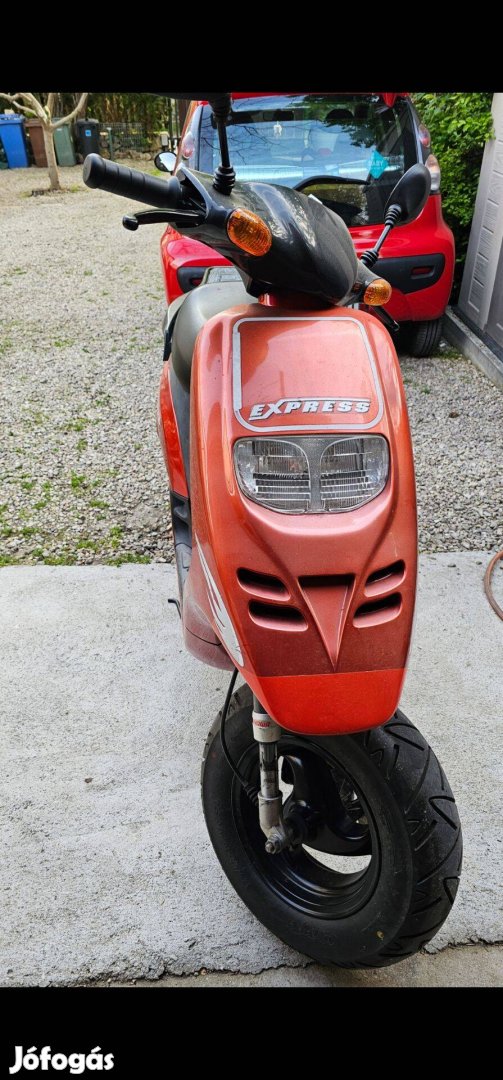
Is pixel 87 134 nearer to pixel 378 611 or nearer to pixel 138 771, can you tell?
pixel 138 771

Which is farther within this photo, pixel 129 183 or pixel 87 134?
pixel 87 134

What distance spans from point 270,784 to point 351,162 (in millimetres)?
4370

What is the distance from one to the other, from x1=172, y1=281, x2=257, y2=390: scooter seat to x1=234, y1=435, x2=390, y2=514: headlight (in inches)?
35.8

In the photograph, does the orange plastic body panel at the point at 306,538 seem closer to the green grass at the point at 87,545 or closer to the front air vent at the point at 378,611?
the front air vent at the point at 378,611

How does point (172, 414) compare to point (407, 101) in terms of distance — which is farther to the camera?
point (407, 101)

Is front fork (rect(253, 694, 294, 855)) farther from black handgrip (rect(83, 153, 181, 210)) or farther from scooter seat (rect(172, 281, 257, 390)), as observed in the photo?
scooter seat (rect(172, 281, 257, 390))

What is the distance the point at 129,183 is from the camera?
133 cm

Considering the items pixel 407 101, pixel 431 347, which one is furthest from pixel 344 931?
pixel 407 101

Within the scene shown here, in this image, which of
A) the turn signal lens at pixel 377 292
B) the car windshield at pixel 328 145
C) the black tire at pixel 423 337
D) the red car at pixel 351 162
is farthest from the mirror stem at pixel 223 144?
the black tire at pixel 423 337

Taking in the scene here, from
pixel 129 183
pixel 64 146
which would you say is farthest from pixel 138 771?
pixel 64 146

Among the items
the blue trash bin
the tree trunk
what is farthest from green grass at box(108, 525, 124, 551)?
the blue trash bin

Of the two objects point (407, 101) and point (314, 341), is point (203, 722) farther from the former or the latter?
point (407, 101)

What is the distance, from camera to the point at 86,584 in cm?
307
